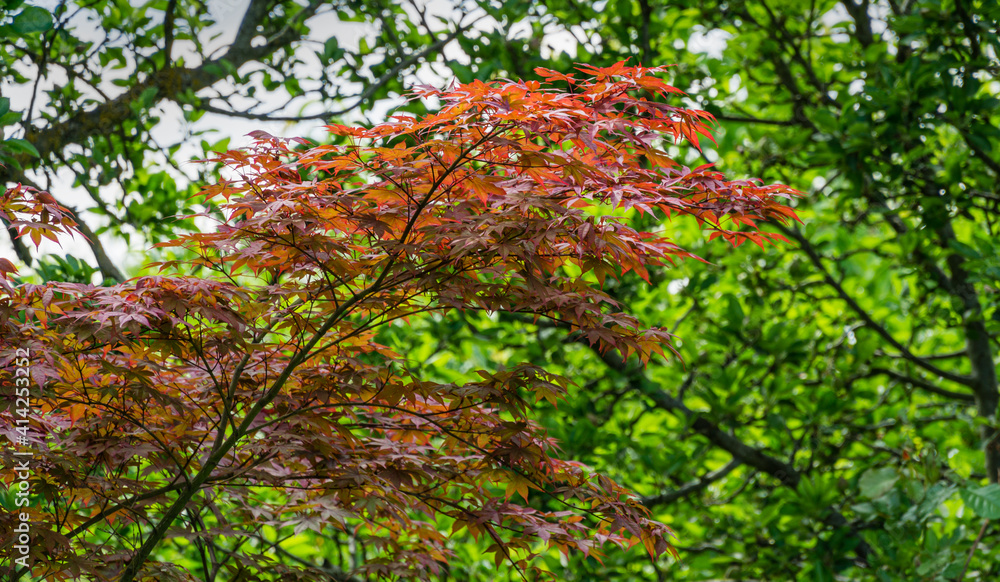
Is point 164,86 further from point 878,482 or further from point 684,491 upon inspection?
point 878,482

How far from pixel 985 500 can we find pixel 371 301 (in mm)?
2058

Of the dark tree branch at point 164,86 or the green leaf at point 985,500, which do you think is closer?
the green leaf at point 985,500

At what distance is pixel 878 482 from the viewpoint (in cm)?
258

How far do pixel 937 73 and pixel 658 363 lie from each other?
59.0 inches

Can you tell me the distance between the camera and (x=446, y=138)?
137 centimetres

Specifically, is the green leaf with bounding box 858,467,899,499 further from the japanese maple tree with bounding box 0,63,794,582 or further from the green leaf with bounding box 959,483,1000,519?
the japanese maple tree with bounding box 0,63,794,582

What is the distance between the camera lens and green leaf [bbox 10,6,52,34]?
1.91 m

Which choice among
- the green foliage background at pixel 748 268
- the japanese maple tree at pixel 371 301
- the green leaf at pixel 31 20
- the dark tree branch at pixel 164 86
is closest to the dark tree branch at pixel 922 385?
the green foliage background at pixel 748 268

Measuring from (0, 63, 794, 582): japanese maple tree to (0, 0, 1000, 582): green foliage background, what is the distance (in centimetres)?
96

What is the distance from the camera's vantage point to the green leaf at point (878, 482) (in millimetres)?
2547

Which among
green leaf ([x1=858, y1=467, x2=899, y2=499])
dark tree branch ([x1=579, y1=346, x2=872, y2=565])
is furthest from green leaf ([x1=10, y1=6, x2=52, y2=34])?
green leaf ([x1=858, y1=467, x2=899, y2=499])

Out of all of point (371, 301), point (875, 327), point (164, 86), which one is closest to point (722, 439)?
point (875, 327)

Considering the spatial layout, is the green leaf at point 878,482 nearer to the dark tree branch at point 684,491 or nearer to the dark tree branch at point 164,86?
the dark tree branch at point 684,491

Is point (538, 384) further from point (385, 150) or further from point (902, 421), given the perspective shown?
point (902, 421)
